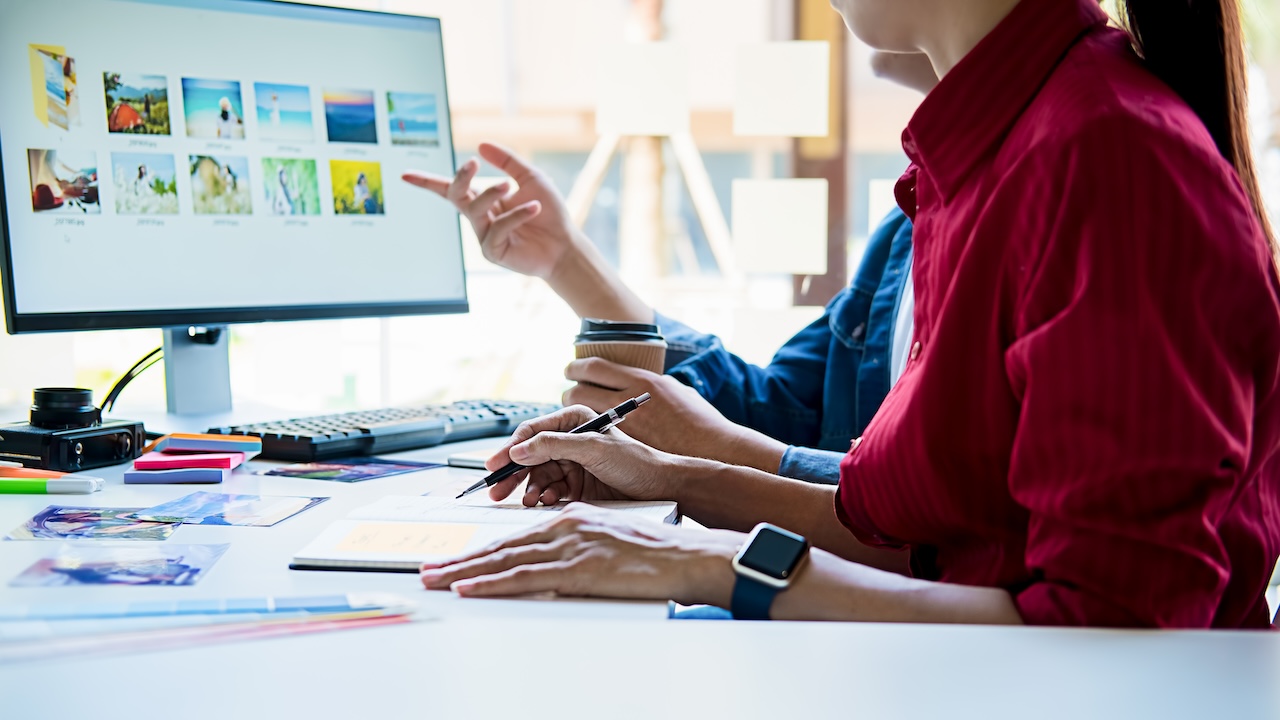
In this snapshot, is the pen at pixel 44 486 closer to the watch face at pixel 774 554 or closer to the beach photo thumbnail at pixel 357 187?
the beach photo thumbnail at pixel 357 187

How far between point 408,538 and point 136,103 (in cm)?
84

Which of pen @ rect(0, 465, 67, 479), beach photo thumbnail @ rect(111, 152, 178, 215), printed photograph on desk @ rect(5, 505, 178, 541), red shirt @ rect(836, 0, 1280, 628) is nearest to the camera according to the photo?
red shirt @ rect(836, 0, 1280, 628)

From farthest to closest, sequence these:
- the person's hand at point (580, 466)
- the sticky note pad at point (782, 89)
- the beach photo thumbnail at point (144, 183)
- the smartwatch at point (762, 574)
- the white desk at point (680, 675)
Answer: the sticky note pad at point (782, 89)
the beach photo thumbnail at point (144, 183)
the person's hand at point (580, 466)
the smartwatch at point (762, 574)
the white desk at point (680, 675)

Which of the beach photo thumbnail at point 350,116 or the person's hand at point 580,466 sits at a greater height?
the beach photo thumbnail at point 350,116

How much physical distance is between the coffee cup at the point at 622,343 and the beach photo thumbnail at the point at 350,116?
1.69 ft

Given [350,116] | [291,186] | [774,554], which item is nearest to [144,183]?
[291,186]

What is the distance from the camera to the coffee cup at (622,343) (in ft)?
4.30

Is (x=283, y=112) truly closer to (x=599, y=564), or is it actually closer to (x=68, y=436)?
(x=68, y=436)

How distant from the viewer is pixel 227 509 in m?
1.05

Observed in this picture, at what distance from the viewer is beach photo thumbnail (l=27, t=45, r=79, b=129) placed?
134cm

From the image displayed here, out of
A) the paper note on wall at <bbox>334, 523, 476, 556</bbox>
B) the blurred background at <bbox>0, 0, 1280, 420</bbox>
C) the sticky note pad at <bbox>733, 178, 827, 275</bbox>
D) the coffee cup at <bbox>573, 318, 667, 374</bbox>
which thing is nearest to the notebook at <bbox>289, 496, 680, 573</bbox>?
the paper note on wall at <bbox>334, 523, 476, 556</bbox>

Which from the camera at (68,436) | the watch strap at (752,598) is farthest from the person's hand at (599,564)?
the camera at (68,436)

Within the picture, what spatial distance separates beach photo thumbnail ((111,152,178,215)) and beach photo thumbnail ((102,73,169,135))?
0.04 m

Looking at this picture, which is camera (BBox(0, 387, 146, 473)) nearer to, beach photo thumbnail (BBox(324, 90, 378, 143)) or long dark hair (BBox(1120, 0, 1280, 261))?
beach photo thumbnail (BBox(324, 90, 378, 143))
